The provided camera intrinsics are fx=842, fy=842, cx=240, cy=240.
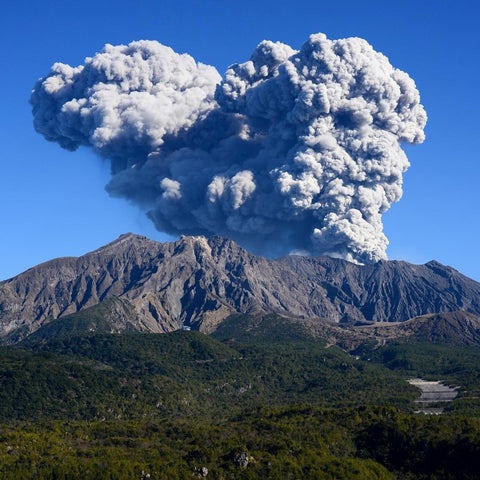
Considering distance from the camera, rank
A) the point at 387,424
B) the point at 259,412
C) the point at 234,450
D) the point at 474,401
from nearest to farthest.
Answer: the point at 234,450
the point at 387,424
the point at 259,412
the point at 474,401

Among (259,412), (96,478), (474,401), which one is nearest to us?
(96,478)

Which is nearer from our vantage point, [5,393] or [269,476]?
[269,476]

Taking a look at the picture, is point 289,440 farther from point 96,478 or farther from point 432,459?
point 96,478

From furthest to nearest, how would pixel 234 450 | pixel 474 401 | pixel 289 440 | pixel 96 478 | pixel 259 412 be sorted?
pixel 474 401, pixel 259 412, pixel 289 440, pixel 234 450, pixel 96 478

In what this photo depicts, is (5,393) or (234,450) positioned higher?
(5,393)

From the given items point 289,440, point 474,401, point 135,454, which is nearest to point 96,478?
point 135,454

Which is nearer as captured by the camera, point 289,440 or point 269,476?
point 269,476

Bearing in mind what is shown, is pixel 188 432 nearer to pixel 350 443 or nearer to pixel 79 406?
Answer: pixel 350 443

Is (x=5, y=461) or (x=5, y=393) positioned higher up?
(x=5, y=393)

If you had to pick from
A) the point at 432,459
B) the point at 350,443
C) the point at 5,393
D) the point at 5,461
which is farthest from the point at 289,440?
the point at 5,393

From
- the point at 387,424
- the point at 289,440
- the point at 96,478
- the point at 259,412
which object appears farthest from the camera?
the point at 259,412
